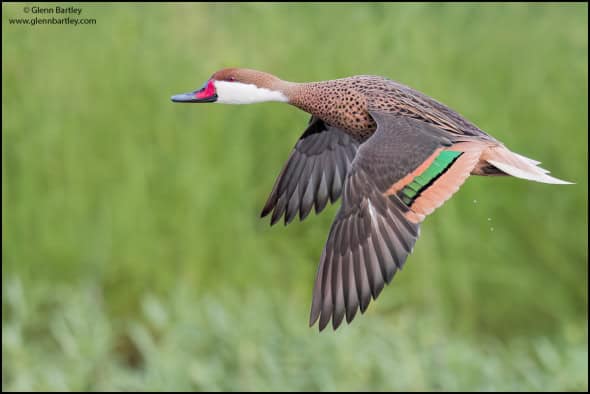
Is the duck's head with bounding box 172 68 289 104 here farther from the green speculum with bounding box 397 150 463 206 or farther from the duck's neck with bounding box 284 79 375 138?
the green speculum with bounding box 397 150 463 206

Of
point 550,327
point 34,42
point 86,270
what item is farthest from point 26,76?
point 550,327

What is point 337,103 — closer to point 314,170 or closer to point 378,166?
point 378,166

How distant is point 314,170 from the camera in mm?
4758

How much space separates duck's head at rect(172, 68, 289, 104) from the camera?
4242mm

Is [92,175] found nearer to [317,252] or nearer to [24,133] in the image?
[24,133]

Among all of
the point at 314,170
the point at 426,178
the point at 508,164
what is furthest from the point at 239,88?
the point at 508,164

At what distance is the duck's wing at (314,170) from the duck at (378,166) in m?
0.47

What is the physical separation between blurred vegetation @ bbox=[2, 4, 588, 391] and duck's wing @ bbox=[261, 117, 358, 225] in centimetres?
131

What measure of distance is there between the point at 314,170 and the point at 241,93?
1.94 ft

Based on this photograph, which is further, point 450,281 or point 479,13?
point 479,13

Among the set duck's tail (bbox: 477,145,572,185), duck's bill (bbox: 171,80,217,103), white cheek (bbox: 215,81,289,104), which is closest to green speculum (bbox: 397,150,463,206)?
duck's tail (bbox: 477,145,572,185)

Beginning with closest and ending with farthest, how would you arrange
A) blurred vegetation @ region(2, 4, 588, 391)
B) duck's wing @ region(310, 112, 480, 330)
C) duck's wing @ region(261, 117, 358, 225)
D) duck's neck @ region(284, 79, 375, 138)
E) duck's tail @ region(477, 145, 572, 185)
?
1. duck's wing @ region(310, 112, 480, 330)
2. duck's tail @ region(477, 145, 572, 185)
3. duck's neck @ region(284, 79, 375, 138)
4. duck's wing @ region(261, 117, 358, 225)
5. blurred vegetation @ region(2, 4, 588, 391)

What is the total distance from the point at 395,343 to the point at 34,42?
260 cm

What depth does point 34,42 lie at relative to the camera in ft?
23.1
